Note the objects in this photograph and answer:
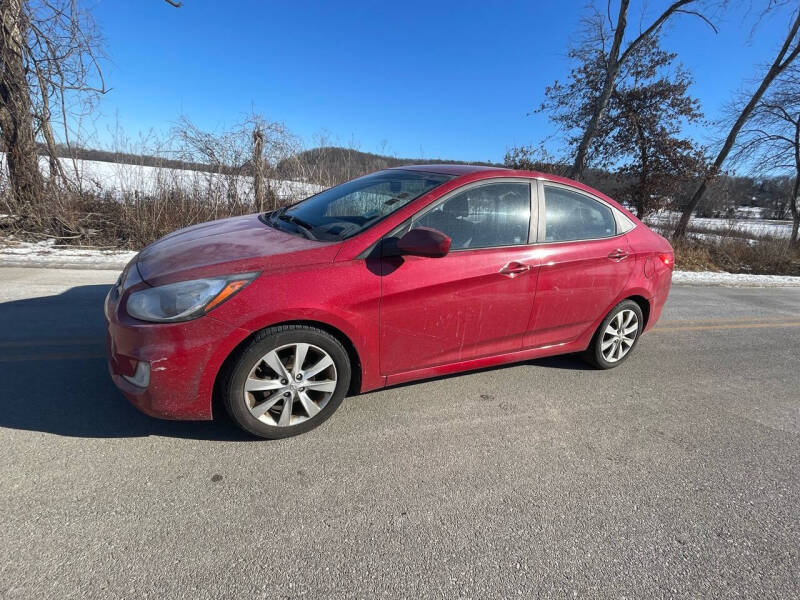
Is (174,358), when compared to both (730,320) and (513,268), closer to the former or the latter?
(513,268)

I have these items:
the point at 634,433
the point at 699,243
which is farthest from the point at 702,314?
the point at 699,243

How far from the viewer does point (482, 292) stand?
3.01 meters

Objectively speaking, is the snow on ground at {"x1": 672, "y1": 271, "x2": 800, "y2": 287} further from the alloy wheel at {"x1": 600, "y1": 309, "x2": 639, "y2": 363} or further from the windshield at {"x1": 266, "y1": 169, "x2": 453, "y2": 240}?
the windshield at {"x1": 266, "y1": 169, "x2": 453, "y2": 240}

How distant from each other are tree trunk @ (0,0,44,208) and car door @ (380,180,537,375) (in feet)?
28.8

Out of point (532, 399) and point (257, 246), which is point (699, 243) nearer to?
point (532, 399)

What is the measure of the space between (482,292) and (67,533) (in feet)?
8.33

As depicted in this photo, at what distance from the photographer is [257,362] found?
2.42m

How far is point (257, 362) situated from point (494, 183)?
6.89 feet

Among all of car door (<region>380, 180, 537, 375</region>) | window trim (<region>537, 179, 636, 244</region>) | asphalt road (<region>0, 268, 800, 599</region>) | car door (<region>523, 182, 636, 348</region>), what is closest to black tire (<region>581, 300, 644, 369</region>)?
car door (<region>523, 182, 636, 348</region>)

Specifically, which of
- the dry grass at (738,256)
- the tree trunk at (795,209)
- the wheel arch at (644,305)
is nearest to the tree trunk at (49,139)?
the wheel arch at (644,305)

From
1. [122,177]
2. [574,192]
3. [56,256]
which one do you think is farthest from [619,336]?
[122,177]

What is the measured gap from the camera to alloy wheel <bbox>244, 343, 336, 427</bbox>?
2471 millimetres

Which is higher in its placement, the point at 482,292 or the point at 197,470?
the point at 482,292

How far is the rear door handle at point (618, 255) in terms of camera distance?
3.69 meters
